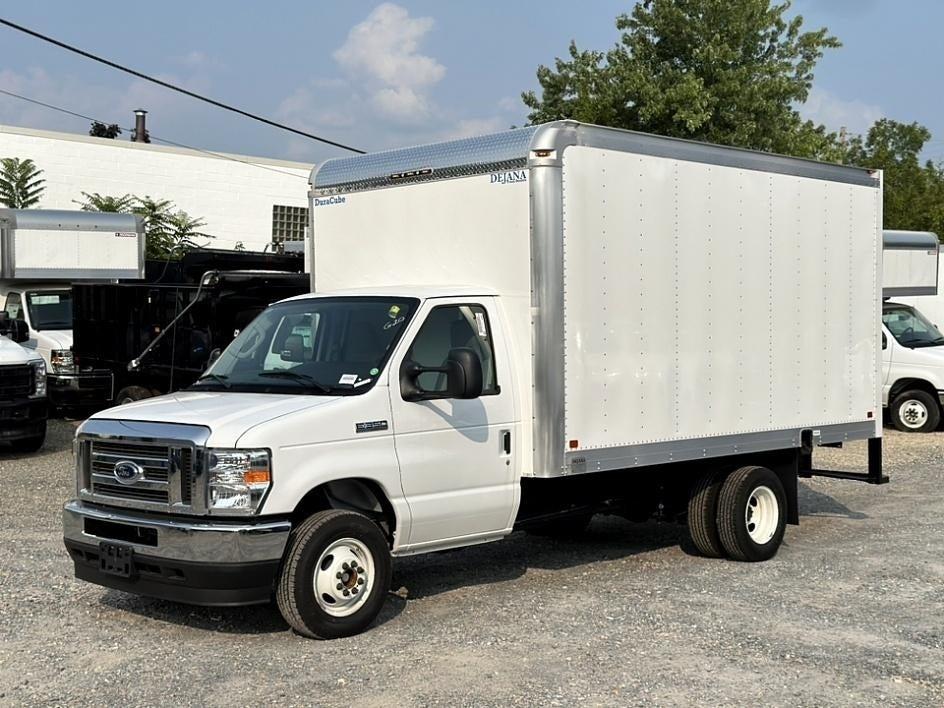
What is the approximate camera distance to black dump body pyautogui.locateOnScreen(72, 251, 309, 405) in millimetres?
13953

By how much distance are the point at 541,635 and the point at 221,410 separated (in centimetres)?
223

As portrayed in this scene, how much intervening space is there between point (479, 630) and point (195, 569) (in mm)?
1701

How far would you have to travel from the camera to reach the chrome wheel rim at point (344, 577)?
21.8ft

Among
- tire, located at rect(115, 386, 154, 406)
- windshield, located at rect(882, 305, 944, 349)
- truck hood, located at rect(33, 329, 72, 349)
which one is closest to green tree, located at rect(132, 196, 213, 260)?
truck hood, located at rect(33, 329, 72, 349)

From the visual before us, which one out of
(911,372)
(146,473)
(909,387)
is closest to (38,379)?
(146,473)

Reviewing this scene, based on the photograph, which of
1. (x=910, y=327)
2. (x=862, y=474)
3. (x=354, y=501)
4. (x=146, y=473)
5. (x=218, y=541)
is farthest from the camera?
(x=910, y=327)

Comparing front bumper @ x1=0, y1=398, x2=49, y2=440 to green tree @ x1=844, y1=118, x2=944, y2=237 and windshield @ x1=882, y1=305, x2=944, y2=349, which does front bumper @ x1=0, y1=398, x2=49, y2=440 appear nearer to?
windshield @ x1=882, y1=305, x2=944, y2=349

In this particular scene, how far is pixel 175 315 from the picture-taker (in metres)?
14.6

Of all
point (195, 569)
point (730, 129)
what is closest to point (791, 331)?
point (195, 569)

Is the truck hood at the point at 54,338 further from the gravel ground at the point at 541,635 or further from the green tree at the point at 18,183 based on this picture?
the green tree at the point at 18,183

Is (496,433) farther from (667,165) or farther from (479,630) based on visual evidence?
(667,165)

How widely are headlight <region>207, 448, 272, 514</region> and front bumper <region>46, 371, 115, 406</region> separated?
10020 millimetres

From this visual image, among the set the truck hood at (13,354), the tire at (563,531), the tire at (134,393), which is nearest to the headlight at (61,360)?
the tire at (134,393)

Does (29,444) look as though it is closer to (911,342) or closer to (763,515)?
(763,515)
